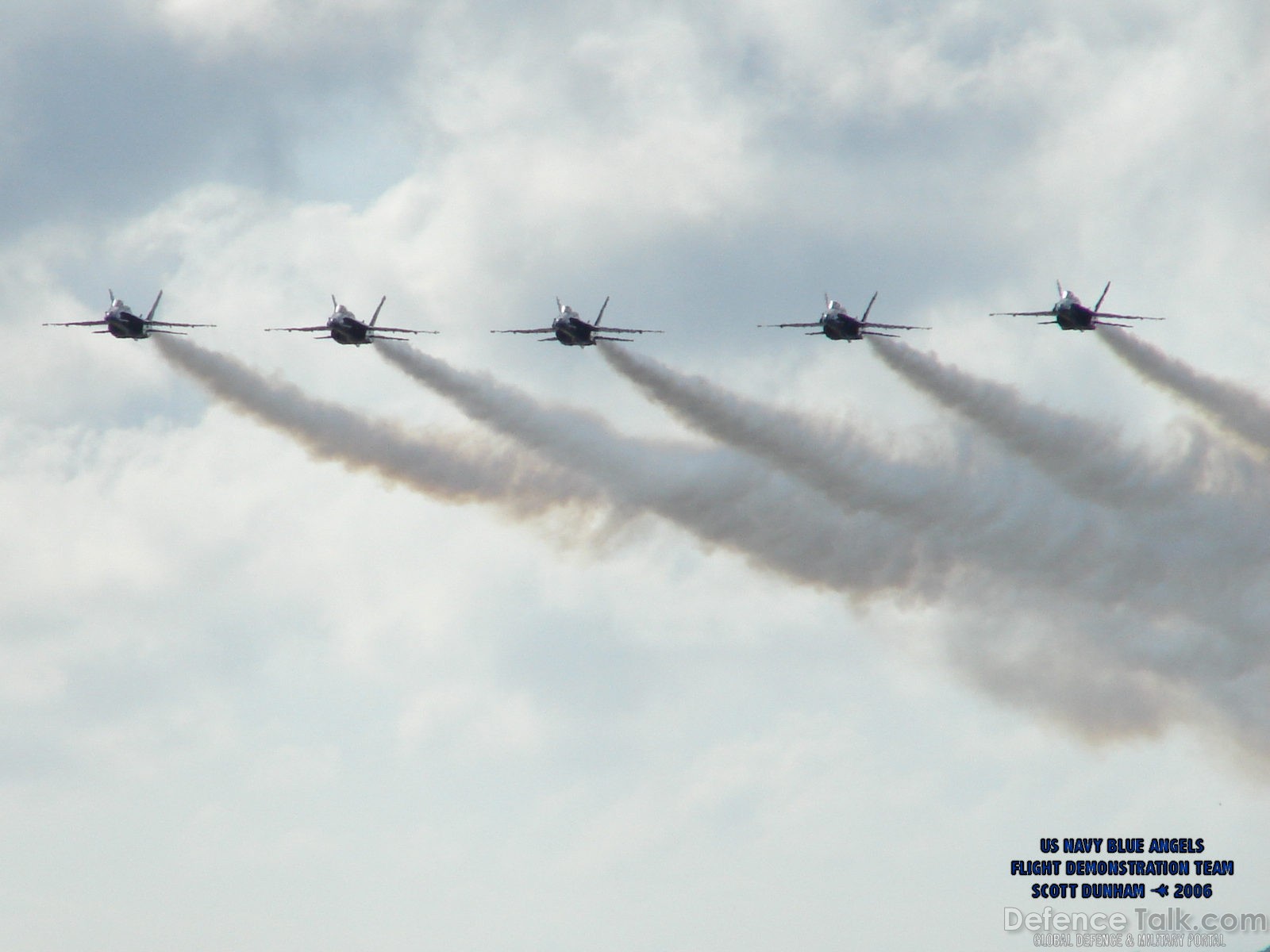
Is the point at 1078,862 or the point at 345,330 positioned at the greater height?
the point at 345,330

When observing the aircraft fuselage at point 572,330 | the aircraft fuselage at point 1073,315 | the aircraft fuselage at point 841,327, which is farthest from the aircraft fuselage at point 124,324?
the aircraft fuselage at point 1073,315

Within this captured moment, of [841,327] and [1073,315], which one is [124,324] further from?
[1073,315]

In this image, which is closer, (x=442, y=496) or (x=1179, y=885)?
(x=1179, y=885)

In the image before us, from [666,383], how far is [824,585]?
12683mm

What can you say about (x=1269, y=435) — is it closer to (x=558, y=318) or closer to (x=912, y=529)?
(x=912, y=529)

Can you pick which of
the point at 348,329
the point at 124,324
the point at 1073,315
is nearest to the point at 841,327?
the point at 1073,315

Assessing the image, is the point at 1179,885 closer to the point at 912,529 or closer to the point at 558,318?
the point at 912,529

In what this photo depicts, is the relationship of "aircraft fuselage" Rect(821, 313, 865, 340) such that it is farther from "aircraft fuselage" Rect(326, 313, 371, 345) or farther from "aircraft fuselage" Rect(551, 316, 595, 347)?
"aircraft fuselage" Rect(326, 313, 371, 345)

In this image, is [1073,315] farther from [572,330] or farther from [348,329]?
[348,329]

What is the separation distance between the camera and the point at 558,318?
527ft

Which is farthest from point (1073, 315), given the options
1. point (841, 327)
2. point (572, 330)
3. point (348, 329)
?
→ point (348, 329)

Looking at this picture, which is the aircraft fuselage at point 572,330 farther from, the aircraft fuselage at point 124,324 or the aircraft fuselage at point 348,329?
the aircraft fuselage at point 124,324

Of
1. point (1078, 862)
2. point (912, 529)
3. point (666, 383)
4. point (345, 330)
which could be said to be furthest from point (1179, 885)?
point (345, 330)

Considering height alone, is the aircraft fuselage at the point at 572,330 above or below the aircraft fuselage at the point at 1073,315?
below
